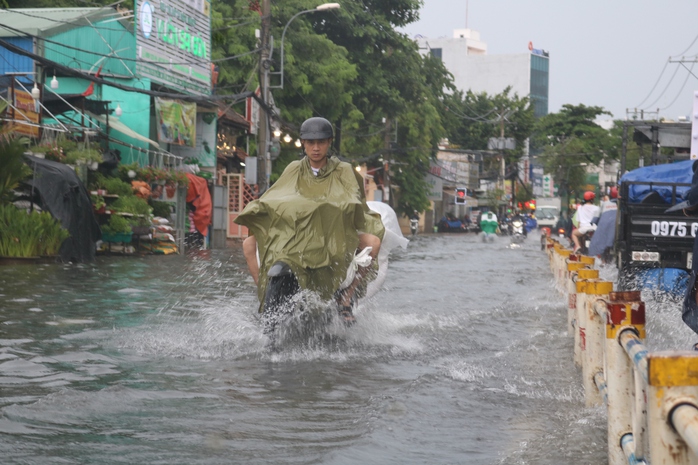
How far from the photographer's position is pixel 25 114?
19.1 metres

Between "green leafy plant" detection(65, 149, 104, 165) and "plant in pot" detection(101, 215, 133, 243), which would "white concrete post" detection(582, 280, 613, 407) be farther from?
"plant in pot" detection(101, 215, 133, 243)

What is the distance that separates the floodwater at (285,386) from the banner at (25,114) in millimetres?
7592

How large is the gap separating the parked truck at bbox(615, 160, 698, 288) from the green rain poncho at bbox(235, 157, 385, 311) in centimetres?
575

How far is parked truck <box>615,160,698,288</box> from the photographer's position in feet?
39.6

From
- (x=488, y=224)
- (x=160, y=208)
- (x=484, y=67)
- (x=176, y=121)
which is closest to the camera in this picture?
(x=160, y=208)

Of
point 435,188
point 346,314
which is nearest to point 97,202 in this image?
point 346,314

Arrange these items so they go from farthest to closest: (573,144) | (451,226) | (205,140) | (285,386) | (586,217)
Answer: (573,144) → (451,226) → (205,140) → (586,217) → (285,386)

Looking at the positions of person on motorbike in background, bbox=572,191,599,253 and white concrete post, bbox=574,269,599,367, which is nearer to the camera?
white concrete post, bbox=574,269,599,367

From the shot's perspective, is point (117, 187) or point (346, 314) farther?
point (117, 187)

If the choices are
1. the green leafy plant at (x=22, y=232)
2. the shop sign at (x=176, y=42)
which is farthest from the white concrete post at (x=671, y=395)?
the shop sign at (x=176, y=42)

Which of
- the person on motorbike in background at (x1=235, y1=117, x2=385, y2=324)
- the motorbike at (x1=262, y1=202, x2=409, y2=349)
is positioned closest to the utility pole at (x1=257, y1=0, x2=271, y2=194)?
the person on motorbike in background at (x1=235, y1=117, x2=385, y2=324)

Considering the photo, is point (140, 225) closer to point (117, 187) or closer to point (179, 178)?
point (117, 187)

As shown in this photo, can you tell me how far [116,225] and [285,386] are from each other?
14.8 meters

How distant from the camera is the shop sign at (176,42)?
2473cm
